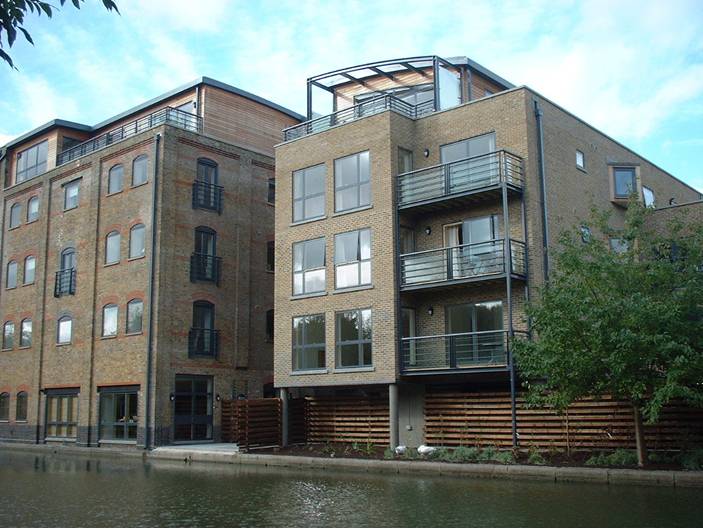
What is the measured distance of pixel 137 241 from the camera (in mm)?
31062

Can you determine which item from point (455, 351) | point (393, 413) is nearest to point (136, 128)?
point (393, 413)

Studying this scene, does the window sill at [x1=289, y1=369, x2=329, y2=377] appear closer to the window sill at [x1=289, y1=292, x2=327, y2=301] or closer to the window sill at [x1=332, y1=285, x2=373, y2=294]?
the window sill at [x1=289, y1=292, x2=327, y2=301]

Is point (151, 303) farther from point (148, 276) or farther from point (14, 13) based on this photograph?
point (14, 13)

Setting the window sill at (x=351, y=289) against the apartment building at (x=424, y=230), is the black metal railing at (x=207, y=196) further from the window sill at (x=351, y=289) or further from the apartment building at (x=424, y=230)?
the window sill at (x=351, y=289)

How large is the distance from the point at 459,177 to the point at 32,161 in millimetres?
23686

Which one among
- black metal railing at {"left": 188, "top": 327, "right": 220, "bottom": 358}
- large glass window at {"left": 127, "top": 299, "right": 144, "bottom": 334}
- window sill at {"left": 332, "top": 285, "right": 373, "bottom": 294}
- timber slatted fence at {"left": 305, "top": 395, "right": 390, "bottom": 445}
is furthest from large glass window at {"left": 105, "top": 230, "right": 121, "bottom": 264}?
window sill at {"left": 332, "top": 285, "right": 373, "bottom": 294}

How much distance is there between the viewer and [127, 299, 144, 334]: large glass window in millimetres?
30219

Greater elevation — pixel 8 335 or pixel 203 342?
pixel 8 335

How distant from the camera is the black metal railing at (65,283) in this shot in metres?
33.7

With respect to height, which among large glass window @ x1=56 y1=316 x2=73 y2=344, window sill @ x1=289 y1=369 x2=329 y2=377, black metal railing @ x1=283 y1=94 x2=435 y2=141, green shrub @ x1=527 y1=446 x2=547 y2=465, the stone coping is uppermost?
black metal railing @ x1=283 y1=94 x2=435 y2=141

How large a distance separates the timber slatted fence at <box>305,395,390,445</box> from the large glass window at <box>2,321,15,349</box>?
17439 mm

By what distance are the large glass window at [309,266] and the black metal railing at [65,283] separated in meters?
11.8

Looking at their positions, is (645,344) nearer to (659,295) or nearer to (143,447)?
(659,295)

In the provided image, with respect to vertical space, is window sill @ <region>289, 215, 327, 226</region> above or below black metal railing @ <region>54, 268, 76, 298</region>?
above
